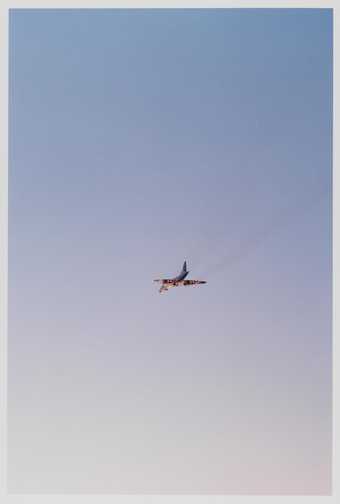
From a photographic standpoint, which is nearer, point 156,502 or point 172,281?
point 156,502

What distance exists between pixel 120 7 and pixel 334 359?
11.0m

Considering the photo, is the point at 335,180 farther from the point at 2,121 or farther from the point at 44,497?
the point at 44,497

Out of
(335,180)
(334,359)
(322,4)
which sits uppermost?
(322,4)

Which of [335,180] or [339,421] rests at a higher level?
[335,180]

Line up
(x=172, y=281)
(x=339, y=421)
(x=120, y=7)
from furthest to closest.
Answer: (x=172, y=281), (x=120, y=7), (x=339, y=421)

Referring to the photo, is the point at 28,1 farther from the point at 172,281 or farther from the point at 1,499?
the point at 1,499

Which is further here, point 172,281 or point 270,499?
point 172,281

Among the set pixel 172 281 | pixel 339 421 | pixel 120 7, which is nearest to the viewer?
pixel 339 421

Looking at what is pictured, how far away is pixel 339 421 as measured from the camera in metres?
14.9

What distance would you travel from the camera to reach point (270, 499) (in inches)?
615

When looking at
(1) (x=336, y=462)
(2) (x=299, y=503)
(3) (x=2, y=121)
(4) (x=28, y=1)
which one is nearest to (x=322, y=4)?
(4) (x=28, y=1)

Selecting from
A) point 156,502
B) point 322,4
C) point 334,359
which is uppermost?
point 322,4

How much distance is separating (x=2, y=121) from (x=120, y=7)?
4.49m

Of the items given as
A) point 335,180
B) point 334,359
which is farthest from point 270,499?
point 335,180
